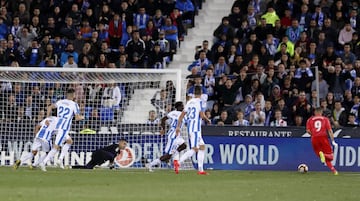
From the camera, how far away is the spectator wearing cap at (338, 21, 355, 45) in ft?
103

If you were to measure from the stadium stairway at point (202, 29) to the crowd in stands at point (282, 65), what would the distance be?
3.50 ft

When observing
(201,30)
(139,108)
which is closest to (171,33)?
(201,30)

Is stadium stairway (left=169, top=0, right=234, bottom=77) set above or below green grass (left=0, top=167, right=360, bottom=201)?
above

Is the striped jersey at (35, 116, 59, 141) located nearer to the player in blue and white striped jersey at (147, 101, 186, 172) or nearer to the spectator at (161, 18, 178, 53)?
the player in blue and white striped jersey at (147, 101, 186, 172)

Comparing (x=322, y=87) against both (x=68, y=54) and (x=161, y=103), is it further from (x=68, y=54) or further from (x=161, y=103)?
(x=68, y=54)

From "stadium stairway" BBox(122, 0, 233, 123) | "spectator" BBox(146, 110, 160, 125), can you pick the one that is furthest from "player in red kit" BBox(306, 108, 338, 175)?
"stadium stairway" BBox(122, 0, 233, 123)

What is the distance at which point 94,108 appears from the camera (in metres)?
28.4

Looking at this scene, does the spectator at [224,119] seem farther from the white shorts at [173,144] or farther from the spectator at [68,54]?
the spectator at [68,54]

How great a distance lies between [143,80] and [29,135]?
130 inches

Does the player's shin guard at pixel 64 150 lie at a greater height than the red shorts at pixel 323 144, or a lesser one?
lesser

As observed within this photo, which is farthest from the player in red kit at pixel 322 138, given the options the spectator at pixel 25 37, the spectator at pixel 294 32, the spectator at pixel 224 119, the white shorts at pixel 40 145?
the spectator at pixel 25 37

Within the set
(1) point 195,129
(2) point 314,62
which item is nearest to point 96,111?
(1) point 195,129

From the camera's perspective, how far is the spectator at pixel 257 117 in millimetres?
29172

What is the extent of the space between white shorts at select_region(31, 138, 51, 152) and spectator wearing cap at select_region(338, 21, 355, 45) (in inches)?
361
